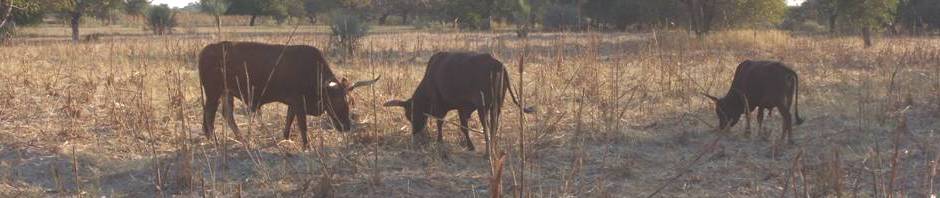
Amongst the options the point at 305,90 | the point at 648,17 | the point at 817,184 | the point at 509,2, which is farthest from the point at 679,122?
the point at 509,2

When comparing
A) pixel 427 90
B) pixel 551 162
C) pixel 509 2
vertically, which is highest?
pixel 509 2

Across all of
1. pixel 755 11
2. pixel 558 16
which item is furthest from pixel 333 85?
pixel 558 16

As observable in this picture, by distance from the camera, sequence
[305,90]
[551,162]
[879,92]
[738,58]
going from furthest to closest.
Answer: [738,58], [879,92], [305,90], [551,162]

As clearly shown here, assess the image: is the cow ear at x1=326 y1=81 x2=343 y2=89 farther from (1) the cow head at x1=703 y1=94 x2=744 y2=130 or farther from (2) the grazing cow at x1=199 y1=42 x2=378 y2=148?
(1) the cow head at x1=703 y1=94 x2=744 y2=130

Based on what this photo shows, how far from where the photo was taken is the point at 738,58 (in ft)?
49.0

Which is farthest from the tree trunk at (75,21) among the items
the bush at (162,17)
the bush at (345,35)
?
the bush at (345,35)

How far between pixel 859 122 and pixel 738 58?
7874mm

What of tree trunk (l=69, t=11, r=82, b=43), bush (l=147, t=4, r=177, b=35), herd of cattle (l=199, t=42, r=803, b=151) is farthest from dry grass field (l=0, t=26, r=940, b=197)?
bush (l=147, t=4, r=177, b=35)

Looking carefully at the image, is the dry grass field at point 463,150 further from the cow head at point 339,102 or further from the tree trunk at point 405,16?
the tree trunk at point 405,16

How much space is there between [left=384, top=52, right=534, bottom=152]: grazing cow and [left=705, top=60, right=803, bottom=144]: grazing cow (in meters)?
2.02

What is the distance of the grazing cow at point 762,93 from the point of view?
6.75 meters

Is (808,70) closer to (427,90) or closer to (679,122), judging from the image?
(679,122)

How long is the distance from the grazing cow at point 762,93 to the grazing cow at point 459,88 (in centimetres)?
202

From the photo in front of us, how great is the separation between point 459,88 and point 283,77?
1.45 metres
